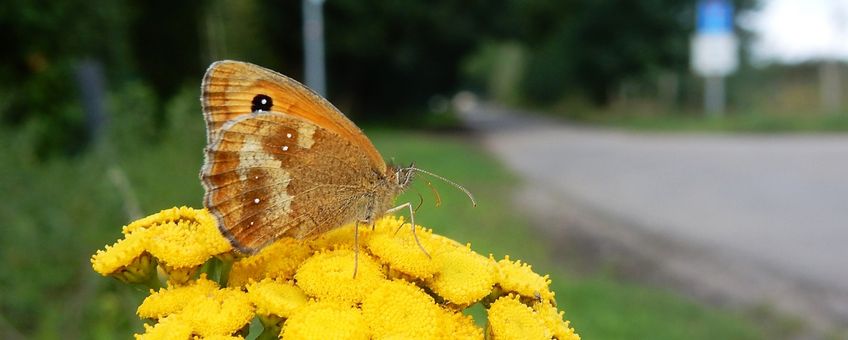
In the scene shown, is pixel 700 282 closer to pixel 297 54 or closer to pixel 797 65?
pixel 297 54

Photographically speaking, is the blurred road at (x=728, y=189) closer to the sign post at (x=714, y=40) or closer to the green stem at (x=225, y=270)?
the sign post at (x=714, y=40)

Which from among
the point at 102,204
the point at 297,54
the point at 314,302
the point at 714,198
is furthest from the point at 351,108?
the point at 314,302

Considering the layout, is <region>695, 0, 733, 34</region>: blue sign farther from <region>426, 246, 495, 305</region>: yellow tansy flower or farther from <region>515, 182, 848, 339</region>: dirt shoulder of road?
<region>426, 246, 495, 305</region>: yellow tansy flower

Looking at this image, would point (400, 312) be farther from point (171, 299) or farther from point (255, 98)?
point (255, 98)

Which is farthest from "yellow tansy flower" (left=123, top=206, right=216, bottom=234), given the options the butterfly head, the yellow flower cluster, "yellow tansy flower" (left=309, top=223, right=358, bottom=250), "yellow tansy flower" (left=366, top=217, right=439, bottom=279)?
the butterfly head

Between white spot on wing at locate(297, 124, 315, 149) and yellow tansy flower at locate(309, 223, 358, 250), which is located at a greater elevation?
white spot on wing at locate(297, 124, 315, 149)
